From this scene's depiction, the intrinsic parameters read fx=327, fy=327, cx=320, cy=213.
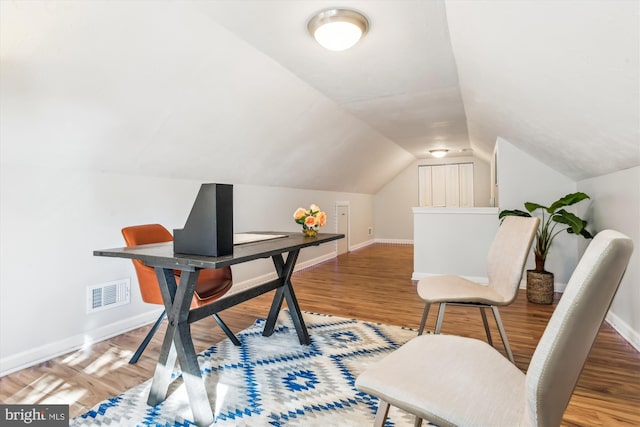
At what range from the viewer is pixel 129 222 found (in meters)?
2.76

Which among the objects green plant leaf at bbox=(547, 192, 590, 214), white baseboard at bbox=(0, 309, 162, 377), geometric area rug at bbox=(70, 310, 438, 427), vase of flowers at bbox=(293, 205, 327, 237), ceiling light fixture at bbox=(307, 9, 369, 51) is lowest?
geometric area rug at bbox=(70, 310, 438, 427)

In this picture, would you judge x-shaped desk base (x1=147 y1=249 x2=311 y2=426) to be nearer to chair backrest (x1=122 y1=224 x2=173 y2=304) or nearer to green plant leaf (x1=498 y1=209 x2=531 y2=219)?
chair backrest (x1=122 y1=224 x2=173 y2=304)

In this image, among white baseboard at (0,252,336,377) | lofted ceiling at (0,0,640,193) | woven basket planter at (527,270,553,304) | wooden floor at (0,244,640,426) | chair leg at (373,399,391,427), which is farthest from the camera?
woven basket planter at (527,270,553,304)

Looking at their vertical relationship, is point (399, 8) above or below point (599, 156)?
above

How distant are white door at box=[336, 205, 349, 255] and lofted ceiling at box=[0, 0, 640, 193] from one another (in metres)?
3.06

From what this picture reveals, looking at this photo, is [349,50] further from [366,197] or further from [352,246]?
[366,197]

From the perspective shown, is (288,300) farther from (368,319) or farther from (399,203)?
(399,203)

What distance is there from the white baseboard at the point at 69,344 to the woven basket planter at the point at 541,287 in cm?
379

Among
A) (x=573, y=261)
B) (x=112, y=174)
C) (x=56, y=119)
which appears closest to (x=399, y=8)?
(x=56, y=119)

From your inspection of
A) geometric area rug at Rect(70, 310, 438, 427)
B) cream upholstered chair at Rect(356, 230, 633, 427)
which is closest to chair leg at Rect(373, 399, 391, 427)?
cream upholstered chair at Rect(356, 230, 633, 427)

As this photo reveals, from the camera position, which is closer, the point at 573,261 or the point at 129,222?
the point at 129,222

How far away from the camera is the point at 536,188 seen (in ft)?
13.3

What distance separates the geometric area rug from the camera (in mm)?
1588

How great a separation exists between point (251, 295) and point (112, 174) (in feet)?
5.08
